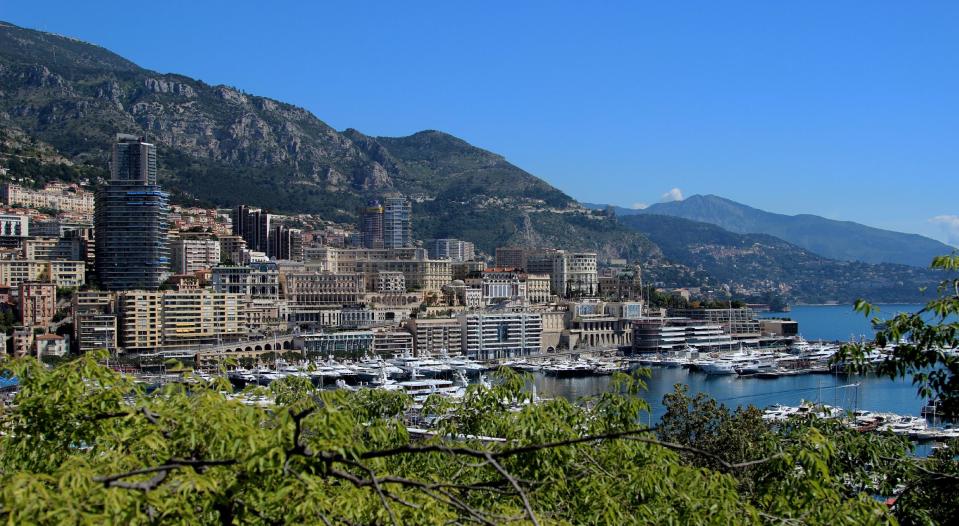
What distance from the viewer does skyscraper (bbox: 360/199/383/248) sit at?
80688mm

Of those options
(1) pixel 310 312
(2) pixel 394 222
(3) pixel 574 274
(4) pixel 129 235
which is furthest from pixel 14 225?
(3) pixel 574 274

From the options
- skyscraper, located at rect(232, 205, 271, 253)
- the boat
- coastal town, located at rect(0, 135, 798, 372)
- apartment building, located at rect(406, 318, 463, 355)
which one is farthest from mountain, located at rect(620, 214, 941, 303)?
apartment building, located at rect(406, 318, 463, 355)

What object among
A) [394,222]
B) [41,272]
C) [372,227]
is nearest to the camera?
[41,272]

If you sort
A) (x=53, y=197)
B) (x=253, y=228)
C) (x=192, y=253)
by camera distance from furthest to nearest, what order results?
1. (x=253, y=228)
2. (x=53, y=197)
3. (x=192, y=253)

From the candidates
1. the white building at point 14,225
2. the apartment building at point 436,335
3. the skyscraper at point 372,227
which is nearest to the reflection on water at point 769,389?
the apartment building at point 436,335

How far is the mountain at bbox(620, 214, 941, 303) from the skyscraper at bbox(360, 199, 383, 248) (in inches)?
Result: 2137

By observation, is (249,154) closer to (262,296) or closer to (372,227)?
(372,227)

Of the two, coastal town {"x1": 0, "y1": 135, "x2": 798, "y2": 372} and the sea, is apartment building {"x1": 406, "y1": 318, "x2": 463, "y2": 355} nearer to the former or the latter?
coastal town {"x1": 0, "y1": 135, "x2": 798, "y2": 372}

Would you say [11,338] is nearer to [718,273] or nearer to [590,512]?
[590,512]

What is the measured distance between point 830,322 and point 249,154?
58640 mm

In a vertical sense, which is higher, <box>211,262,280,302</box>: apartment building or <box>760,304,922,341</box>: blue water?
<box>211,262,280,302</box>: apartment building

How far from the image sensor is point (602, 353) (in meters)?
51.9

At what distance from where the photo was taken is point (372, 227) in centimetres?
8131

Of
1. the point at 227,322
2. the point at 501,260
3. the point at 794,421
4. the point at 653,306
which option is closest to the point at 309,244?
the point at 501,260
